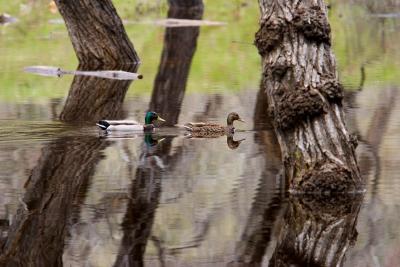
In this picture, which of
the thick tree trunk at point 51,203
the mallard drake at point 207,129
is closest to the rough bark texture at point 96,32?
the mallard drake at point 207,129

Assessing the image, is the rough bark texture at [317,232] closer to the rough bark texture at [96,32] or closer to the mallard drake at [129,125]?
the mallard drake at [129,125]

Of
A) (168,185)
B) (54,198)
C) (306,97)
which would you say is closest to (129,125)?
(168,185)

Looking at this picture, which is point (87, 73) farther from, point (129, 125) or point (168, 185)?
point (168, 185)

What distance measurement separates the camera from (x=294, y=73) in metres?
10.1

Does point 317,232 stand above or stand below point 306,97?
below

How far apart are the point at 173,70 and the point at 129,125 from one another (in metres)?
7.65

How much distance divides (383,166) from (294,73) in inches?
56.5

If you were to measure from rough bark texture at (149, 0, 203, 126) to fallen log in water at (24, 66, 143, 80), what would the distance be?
470mm

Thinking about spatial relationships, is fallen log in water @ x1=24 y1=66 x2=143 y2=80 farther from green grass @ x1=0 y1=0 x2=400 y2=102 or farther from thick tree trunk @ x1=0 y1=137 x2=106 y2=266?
thick tree trunk @ x1=0 y1=137 x2=106 y2=266

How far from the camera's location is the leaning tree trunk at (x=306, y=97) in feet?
31.8

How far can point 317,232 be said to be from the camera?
27.4 feet

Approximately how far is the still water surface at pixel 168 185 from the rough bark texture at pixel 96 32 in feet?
6.62

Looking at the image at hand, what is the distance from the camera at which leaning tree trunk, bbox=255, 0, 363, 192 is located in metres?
9.69

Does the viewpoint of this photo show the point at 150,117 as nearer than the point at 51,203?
No
